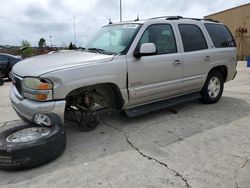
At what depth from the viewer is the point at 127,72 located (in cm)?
455

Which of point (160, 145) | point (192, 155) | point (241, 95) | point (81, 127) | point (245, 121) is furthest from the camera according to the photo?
point (241, 95)

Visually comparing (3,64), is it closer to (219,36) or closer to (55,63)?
(55,63)

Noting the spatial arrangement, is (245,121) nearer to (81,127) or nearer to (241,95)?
(241,95)

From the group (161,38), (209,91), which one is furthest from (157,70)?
(209,91)

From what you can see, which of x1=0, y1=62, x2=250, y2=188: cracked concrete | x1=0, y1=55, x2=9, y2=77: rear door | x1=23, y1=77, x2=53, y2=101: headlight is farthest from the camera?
x1=0, y1=55, x2=9, y2=77: rear door

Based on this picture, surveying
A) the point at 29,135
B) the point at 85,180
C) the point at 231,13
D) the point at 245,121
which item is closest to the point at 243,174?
the point at 85,180

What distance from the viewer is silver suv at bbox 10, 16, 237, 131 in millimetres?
3861

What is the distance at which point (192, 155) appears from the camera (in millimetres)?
3658

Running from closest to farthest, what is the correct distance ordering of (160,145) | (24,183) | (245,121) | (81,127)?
(24,183) → (160,145) → (81,127) → (245,121)

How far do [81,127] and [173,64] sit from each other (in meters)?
2.12

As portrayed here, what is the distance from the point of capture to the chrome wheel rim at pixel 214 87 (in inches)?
252

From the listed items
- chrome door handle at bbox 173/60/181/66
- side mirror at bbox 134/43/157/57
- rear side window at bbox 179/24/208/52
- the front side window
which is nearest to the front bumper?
side mirror at bbox 134/43/157/57

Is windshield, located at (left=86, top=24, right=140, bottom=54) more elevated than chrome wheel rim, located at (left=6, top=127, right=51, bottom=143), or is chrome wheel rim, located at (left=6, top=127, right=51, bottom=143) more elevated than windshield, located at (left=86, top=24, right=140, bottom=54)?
windshield, located at (left=86, top=24, right=140, bottom=54)

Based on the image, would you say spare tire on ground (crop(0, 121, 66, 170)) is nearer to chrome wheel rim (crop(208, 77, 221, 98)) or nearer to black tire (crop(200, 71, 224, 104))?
black tire (crop(200, 71, 224, 104))
